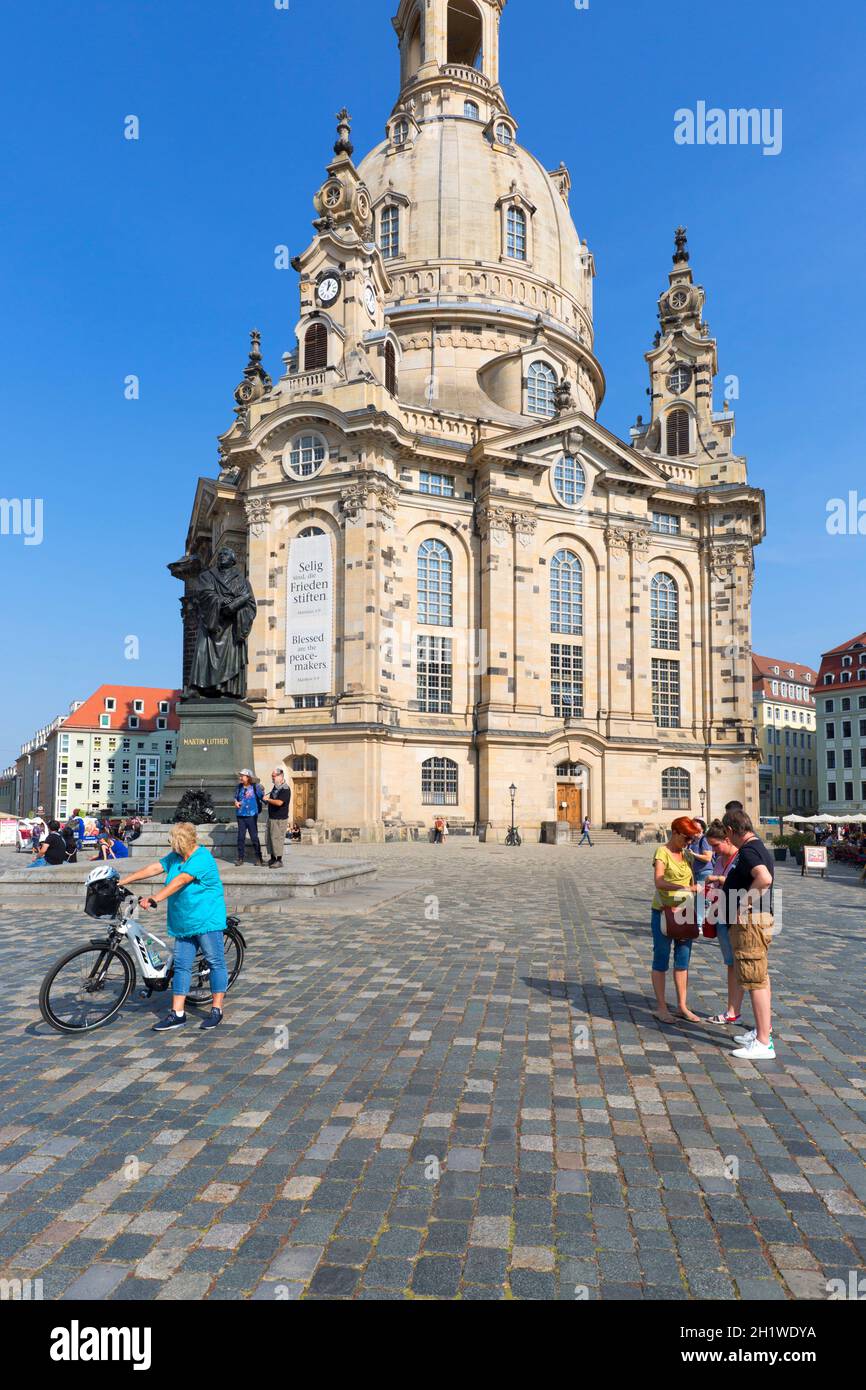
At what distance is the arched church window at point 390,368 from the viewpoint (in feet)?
150

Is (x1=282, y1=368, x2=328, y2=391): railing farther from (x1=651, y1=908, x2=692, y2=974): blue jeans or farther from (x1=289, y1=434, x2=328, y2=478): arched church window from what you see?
(x1=651, y1=908, x2=692, y2=974): blue jeans

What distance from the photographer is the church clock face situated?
150 feet

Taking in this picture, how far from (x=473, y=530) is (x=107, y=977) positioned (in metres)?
40.7

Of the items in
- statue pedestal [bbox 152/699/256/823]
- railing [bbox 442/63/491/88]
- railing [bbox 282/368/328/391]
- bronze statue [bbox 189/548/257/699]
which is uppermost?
railing [bbox 442/63/491/88]

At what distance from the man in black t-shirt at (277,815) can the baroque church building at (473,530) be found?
23168 millimetres

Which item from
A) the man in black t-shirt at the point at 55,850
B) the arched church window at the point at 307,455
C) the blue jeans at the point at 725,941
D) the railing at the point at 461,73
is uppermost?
the railing at the point at 461,73

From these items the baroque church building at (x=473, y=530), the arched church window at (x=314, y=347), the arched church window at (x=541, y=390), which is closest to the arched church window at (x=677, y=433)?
the baroque church building at (x=473, y=530)

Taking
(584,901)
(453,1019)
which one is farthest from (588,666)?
(453,1019)

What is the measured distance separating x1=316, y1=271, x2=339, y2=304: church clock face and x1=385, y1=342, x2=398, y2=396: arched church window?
3.78 meters

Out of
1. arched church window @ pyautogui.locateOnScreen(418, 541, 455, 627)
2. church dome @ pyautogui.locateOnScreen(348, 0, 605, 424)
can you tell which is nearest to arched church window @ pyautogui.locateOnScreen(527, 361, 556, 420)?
church dome @ pyautogui.locateOnScreen(348, 0, 605, 424)

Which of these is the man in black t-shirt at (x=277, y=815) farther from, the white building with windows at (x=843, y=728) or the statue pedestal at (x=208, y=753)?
the white building with windows at (x=843, y=728)

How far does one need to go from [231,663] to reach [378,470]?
26081mm

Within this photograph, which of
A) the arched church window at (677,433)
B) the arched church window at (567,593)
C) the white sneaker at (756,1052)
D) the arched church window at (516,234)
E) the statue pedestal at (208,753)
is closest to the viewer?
the white sneaker at (756,1052)

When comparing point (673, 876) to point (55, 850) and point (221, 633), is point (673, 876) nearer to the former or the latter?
point (221, 633)
